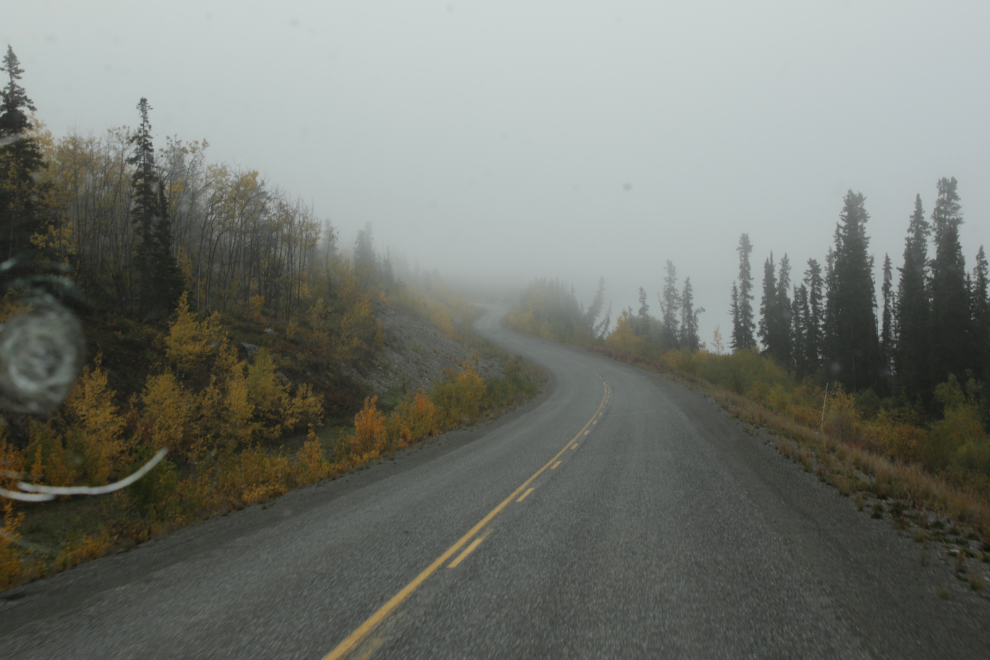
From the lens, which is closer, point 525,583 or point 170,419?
point 525,583

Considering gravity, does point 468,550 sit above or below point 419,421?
above

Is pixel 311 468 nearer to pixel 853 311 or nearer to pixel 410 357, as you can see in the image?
pixel 410 357

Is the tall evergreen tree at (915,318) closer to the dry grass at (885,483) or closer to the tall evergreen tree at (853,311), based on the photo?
the tall evergreen tree at (853,311)

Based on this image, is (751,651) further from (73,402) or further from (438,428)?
(73,402)

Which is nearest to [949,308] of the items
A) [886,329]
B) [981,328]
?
[981,328]

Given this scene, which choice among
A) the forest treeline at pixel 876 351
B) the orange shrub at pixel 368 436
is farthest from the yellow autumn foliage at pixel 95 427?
the forest treeline at pixel 876 351

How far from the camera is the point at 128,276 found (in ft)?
83.5

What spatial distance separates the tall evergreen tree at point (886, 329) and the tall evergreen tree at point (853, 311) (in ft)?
7.98

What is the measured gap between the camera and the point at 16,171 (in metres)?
21.0

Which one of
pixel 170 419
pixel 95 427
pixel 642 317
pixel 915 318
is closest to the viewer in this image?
pixel 95 427

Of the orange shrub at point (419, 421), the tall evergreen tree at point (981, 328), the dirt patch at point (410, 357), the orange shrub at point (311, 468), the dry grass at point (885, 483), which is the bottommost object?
the orange shrub at point (311, 468)

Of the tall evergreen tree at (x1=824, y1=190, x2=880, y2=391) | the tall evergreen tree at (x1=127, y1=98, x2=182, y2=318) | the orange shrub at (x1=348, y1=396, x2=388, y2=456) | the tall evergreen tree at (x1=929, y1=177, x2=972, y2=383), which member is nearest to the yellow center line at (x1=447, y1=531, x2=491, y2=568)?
the orange shrub at (x1=348, y1=396, x2=388, y2=456)

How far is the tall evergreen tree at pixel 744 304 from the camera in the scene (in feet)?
201

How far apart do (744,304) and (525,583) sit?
68198 millimetres
